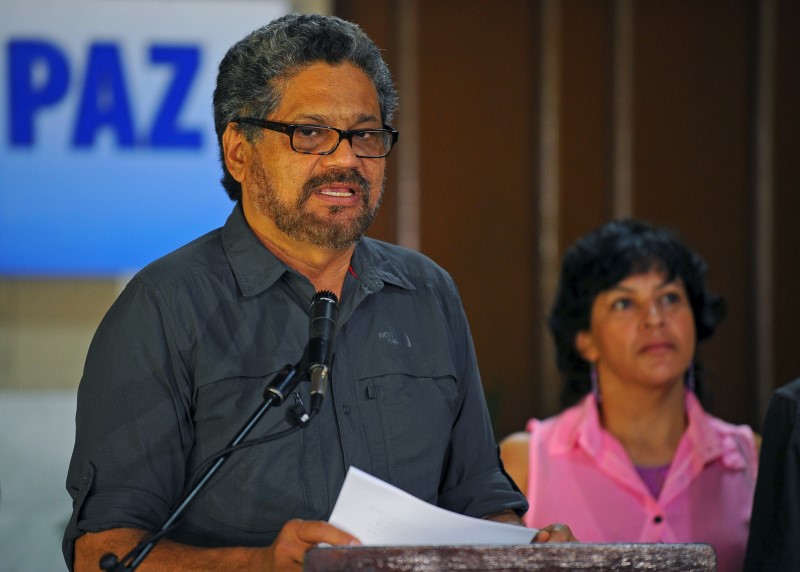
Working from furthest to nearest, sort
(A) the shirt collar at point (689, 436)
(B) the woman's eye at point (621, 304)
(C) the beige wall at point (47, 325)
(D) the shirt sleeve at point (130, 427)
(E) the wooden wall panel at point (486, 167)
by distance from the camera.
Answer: (E) the wooden wall panel at point (486, 167)
(C) the beige wall at point (47, 325)
(B) the woman's eye at point (621, 304)
(A) the shirt collar at point (689, 436)
(D) the shirt sleeve at point (130, 427)

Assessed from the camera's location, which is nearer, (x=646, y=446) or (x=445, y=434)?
(x=445, y=434)

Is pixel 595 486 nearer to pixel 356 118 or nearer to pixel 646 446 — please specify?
pixel 646 446

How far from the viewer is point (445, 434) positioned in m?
Answer: 1.86

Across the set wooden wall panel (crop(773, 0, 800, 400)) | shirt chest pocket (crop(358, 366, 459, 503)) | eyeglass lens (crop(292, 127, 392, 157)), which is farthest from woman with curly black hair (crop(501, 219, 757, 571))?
eyeglass lens (crop(292, 127, 392, 157))

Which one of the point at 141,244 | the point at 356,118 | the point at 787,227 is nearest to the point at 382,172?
the point at 356,118

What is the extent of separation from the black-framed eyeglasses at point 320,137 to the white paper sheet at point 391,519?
65 cm

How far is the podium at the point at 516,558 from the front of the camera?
123 cm

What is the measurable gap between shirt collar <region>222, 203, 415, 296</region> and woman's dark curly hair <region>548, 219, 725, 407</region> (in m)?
1.08

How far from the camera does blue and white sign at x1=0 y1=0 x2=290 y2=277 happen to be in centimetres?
336

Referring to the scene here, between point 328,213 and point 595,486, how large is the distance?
1375 mm

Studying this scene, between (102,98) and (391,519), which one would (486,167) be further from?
(391,519)

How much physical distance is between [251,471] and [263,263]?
37 cm

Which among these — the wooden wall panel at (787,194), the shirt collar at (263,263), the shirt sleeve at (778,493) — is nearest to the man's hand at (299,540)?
the shirt collar at (263,263)

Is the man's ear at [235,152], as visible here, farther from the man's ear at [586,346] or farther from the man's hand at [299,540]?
the man's ear at [586,346]
